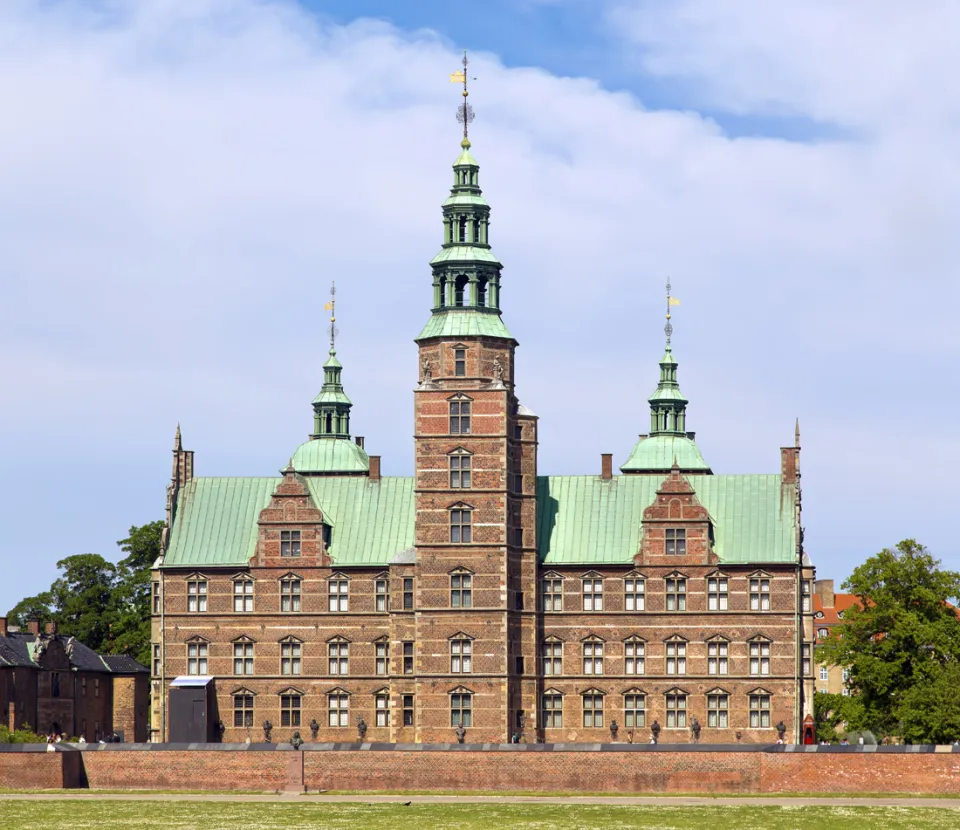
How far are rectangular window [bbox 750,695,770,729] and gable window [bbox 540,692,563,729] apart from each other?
8.60m

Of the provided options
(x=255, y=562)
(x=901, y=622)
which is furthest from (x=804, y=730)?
(x=255, y=562)

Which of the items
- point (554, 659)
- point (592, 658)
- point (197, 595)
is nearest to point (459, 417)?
point (554, 659)

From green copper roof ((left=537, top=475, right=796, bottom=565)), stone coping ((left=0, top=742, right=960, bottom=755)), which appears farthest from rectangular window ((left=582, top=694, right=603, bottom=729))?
stone coping ((left=0, top=742, right=960, bottom=755))

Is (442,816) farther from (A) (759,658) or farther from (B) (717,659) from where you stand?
(A) (759,658)

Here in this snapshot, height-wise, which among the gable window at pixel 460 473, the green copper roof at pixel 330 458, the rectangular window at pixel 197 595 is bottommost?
the rectangular window at pixel 197 595

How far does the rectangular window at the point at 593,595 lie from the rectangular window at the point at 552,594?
3.59 ft

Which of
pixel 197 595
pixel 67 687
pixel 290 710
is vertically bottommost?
pixel 67 687

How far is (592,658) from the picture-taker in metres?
106

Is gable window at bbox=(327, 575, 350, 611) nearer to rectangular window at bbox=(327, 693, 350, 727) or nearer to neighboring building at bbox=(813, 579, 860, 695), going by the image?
rectangular window at bbox=(327, 693, 350, 727)

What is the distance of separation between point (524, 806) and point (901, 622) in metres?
30.3

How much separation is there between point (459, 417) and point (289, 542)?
10.2 metres

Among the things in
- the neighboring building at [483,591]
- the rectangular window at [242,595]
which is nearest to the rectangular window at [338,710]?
the neighboring building at [483,591]

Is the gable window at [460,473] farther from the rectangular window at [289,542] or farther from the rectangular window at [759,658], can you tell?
the rectangular window at [759,658]

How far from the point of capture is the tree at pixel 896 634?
10200cm
